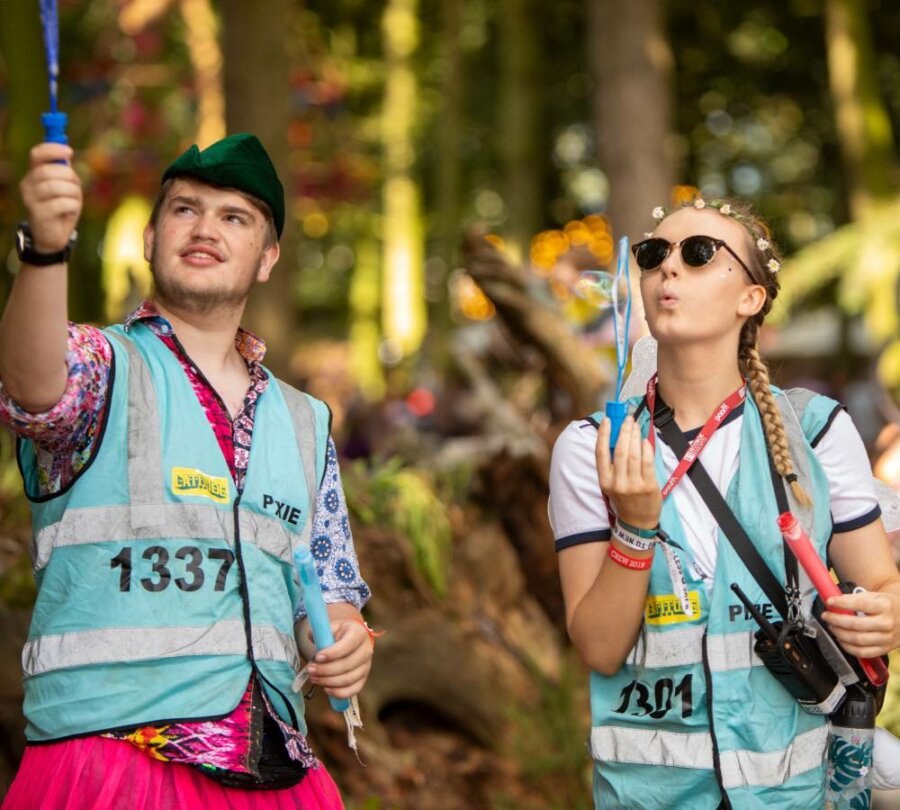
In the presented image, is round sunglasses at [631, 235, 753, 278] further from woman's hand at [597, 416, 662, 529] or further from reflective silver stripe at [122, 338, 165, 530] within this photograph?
reflective silver stripe at [122, 338, 165, 530]

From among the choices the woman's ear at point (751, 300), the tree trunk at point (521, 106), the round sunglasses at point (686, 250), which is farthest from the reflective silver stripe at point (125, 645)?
the tree trunk at point (521, 106)

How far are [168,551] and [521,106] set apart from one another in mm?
15896

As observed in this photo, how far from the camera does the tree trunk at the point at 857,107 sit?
14.4 m

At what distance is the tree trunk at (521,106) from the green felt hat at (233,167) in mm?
14159

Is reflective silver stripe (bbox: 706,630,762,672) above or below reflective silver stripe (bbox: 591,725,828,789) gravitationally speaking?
above

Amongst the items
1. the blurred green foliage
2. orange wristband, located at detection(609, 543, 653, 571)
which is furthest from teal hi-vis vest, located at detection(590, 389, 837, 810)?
the blurred green foliage

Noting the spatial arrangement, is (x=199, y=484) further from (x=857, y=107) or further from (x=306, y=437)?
(x=857, y=107)

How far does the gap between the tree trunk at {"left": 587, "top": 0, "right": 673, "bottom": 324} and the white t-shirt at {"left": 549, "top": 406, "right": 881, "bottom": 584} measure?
20.7 feet

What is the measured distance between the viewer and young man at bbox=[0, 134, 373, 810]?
2463 millimetres

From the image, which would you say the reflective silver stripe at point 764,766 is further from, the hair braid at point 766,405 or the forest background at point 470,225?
the forest background at point 470,225

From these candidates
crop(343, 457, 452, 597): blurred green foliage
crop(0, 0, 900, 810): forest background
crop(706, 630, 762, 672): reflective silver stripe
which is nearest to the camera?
crop(706, 630, 762, 672): reflective silver stripe

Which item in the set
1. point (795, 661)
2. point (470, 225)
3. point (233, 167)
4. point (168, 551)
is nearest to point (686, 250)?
point (795, 661)

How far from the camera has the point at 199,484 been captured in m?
2.62

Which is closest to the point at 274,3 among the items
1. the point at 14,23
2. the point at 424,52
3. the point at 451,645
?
the point at 14,23
